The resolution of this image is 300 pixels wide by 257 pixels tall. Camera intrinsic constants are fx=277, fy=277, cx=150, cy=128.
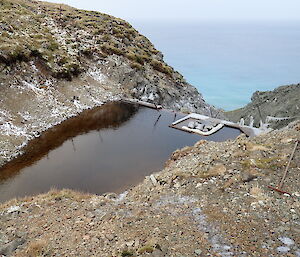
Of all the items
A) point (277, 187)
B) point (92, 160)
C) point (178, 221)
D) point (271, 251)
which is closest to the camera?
point (271, 251)

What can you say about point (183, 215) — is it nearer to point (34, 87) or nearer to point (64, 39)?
point (34, 87)

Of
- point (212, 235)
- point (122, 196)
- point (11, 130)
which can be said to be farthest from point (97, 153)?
point (212, 235)

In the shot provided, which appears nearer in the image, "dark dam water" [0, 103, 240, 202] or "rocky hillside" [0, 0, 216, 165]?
"dark dam water" [0, 103, 240, 202]

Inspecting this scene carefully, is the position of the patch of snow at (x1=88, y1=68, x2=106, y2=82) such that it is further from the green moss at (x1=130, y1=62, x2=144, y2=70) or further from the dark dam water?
the dark dam water

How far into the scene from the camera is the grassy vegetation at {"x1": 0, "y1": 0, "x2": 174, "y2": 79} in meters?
34.3

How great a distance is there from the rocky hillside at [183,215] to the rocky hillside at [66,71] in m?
10.0

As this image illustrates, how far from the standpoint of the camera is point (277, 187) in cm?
1397

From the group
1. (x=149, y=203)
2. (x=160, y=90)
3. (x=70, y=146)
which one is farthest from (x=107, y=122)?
(x=149, y=203)

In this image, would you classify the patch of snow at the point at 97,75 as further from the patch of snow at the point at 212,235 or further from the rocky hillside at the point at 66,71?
the patch of snow at the point at 212,235

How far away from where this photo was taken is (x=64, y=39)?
136 feet

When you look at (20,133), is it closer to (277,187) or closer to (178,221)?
(178,221)

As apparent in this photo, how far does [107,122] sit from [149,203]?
1632cm

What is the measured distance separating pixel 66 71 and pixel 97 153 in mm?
16537

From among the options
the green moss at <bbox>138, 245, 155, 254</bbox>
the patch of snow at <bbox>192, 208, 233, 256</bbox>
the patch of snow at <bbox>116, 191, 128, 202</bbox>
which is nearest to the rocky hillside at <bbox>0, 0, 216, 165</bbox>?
the patch of snow at <bbox>116, 191, 128, 202</bbox>
